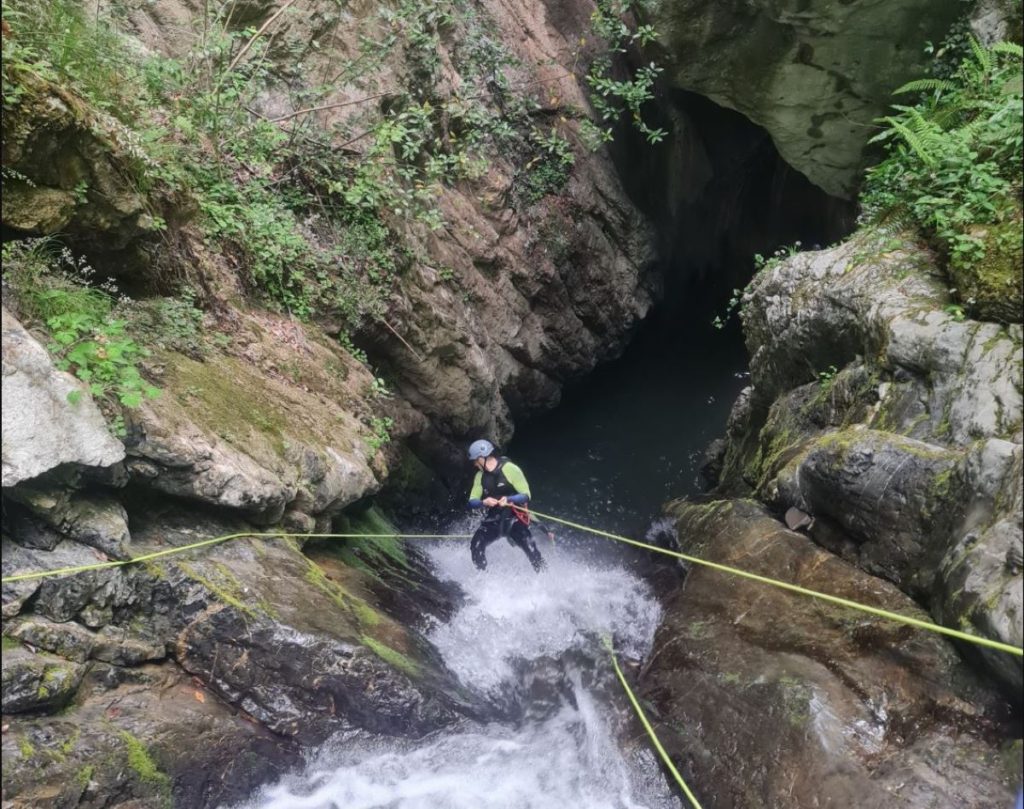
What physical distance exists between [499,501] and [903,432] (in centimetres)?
396

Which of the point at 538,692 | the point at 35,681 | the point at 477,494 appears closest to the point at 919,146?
the point at 477,494

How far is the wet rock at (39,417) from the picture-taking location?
3.82 metres

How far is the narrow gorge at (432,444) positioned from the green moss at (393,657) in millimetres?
43

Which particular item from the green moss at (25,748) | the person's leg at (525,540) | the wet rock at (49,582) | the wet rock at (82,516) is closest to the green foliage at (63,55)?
the wet rock at (82,516)

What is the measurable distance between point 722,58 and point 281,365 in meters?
8.15

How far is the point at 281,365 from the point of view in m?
6.98

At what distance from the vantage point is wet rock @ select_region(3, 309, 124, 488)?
382cm

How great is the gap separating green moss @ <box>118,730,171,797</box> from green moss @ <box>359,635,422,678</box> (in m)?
1.58

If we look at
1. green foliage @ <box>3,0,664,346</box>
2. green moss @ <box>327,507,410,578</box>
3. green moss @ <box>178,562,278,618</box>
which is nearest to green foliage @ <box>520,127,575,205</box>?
green foliage @ <box>3,0,664,346</box>

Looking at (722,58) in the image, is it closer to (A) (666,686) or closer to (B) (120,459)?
(A) (666,686)

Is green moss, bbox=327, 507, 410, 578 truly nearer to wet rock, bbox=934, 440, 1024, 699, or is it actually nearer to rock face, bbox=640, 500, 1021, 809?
rock face, bbox=640, 500, 1021, 809

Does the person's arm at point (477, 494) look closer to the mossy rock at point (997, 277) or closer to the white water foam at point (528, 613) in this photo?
the white water foam at point (528, 613)

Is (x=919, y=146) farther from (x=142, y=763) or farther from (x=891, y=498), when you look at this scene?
(x=142, y=763)

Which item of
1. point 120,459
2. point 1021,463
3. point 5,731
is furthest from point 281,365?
point 1021,463
